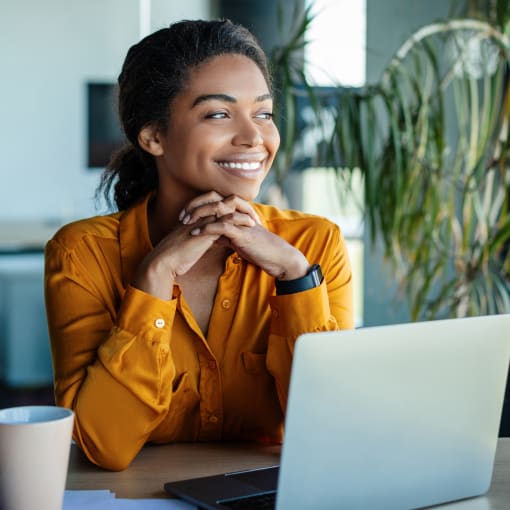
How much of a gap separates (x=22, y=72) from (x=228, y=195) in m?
4.45

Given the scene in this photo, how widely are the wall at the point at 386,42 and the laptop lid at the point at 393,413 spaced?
329 centimetres

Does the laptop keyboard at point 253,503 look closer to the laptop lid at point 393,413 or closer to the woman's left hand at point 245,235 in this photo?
the laptop lid at point 393,413

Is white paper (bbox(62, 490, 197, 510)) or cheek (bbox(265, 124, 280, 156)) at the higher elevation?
cheek (bbox(265, 124, 280, 156))

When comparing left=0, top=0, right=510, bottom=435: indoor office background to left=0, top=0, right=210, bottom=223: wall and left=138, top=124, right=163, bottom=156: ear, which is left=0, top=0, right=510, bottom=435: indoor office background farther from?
left=138, top=124, right=163, bottom=156: ear

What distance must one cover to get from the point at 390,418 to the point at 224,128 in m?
0.82

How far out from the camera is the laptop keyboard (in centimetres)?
117

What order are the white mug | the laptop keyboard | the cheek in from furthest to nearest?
the cheek
the laptop keyboard
the white mug

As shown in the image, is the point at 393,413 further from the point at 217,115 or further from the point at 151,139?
the point at 151,139

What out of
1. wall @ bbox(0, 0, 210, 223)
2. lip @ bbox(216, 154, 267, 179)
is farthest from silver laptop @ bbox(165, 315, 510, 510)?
wall @ bbox(0, 0, 210, 223)

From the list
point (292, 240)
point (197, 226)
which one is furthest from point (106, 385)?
point (292, 240)

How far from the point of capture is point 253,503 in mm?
1180

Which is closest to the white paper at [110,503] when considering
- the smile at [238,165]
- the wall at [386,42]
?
the smile at [238,165]

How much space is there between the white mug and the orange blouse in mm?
423

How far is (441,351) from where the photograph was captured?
42.9 inches
